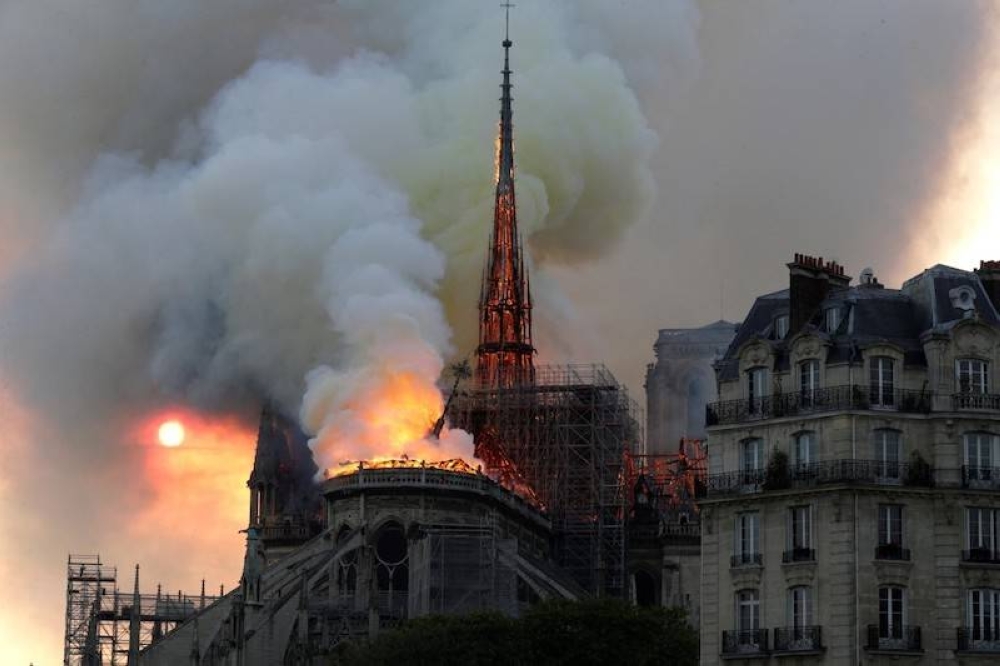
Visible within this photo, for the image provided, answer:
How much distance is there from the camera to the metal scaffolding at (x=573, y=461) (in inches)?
6102

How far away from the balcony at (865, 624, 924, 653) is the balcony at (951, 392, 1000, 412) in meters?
6.89

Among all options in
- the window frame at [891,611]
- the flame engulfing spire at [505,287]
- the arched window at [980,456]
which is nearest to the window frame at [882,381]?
the arched window at [980,456]

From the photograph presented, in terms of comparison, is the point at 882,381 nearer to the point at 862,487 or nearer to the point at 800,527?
the point at 862,487

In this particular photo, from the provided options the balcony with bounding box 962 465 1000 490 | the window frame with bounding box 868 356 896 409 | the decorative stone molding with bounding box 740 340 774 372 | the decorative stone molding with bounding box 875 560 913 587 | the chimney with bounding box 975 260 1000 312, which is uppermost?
the chimney with bounding box 975 260 1000 312

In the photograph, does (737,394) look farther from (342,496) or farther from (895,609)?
(342,496)

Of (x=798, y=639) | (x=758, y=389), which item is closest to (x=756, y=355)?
(x=758, y=389)

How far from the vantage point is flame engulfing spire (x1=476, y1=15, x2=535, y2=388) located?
165875mm

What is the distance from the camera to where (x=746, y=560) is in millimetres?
85688

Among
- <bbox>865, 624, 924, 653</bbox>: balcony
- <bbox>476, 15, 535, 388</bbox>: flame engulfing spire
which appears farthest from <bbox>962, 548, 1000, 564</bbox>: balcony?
<bbox>476, 15, 535, 388</bbox>: flame engulfing spire

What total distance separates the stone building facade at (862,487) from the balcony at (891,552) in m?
0.04

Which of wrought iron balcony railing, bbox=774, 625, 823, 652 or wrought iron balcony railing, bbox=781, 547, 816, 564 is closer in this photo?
wrought iron balcony railing, bbox=774, 625, 823, 652

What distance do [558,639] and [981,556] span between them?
2432 cm

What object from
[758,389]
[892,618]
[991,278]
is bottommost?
[892,618]

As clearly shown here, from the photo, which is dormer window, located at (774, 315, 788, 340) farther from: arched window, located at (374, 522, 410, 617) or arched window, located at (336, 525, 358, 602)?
arched window, located at (336, 525, 358, 602)
